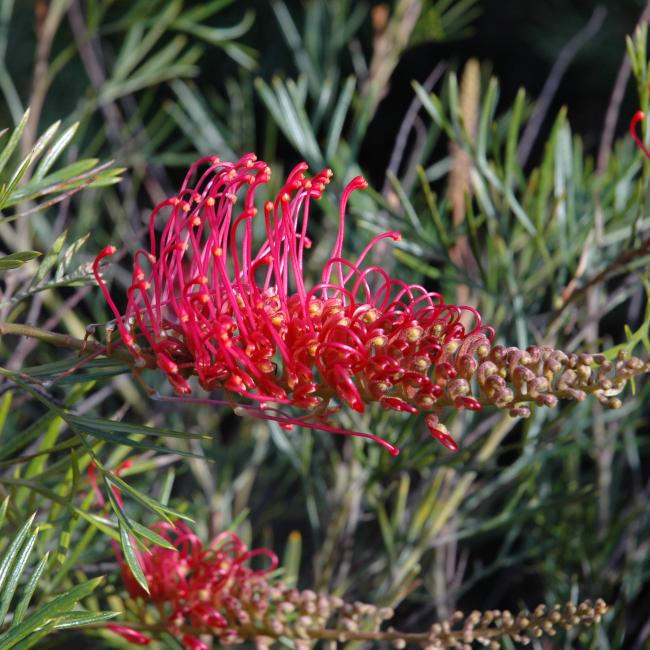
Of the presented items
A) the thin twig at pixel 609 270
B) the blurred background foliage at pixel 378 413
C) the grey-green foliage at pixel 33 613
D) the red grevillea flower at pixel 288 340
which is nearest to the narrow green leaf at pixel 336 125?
the blurred background foliage at pixel 378 413

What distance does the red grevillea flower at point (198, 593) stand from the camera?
0.53m

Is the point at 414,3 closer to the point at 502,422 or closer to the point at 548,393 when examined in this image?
the point at 502,422

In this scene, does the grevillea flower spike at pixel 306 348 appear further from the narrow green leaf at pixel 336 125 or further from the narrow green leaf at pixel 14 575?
the narrow green leaf at pixel 336 125

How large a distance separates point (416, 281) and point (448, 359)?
1.38 feet

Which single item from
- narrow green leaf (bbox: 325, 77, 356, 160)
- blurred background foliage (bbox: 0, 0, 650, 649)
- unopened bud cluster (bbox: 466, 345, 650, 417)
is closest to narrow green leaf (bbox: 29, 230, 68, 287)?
blurred background foliage (bbox: 0, 0, 650, 649)

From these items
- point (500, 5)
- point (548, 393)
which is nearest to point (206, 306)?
point (548, 393)

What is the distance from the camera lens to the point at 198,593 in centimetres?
54

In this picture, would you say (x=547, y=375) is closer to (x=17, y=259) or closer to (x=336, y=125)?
(x=17, y=259)

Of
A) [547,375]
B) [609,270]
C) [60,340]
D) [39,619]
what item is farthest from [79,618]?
[609,270]

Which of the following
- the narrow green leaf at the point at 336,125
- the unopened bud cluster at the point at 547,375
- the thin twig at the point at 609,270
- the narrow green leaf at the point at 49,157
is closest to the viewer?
the unopened bud cluster at the point at 547,375

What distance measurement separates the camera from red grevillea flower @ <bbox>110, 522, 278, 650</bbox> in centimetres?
53

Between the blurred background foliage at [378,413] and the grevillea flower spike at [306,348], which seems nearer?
the grevillea flower spike at [306,348]

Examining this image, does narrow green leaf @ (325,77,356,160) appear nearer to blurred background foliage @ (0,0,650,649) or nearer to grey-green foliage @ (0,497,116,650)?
blurred background foliage @ (0,0,650,649)

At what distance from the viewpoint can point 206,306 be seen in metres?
0.43
